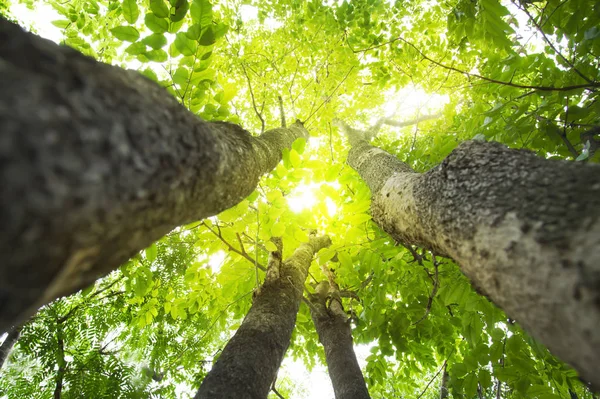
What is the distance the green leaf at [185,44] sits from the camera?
1400 mm

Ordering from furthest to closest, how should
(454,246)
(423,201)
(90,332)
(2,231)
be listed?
(90,332) < (423,201) < (454,246) < (2,231)

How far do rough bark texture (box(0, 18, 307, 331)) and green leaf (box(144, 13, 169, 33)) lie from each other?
3.10ft

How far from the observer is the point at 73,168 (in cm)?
41

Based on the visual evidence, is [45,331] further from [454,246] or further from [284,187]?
[454,246]

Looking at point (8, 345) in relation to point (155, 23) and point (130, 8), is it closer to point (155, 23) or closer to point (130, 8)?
point (130, 8)

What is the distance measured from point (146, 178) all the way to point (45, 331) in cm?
508

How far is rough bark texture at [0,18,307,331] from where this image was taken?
37 cm

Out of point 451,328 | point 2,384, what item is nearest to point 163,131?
point 451,328

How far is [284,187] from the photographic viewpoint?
1778 millimetres

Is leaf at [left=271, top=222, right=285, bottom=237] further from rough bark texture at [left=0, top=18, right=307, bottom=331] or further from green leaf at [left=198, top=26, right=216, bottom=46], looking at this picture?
rough bark texture at [left=0, top=18, right=307, bottom=331]

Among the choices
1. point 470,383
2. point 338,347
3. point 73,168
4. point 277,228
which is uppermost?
point 277,228

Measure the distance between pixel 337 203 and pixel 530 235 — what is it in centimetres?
222

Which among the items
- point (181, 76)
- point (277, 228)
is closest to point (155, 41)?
point (181, 76)

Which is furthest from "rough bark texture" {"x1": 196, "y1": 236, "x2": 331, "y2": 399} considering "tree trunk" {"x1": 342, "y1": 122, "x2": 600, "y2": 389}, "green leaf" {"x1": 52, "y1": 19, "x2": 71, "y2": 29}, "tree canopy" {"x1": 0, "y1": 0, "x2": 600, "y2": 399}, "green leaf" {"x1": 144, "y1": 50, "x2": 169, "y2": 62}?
"green leaf" {"x1": 52, "y1": 19, "x2": 71, "y2": 29}
